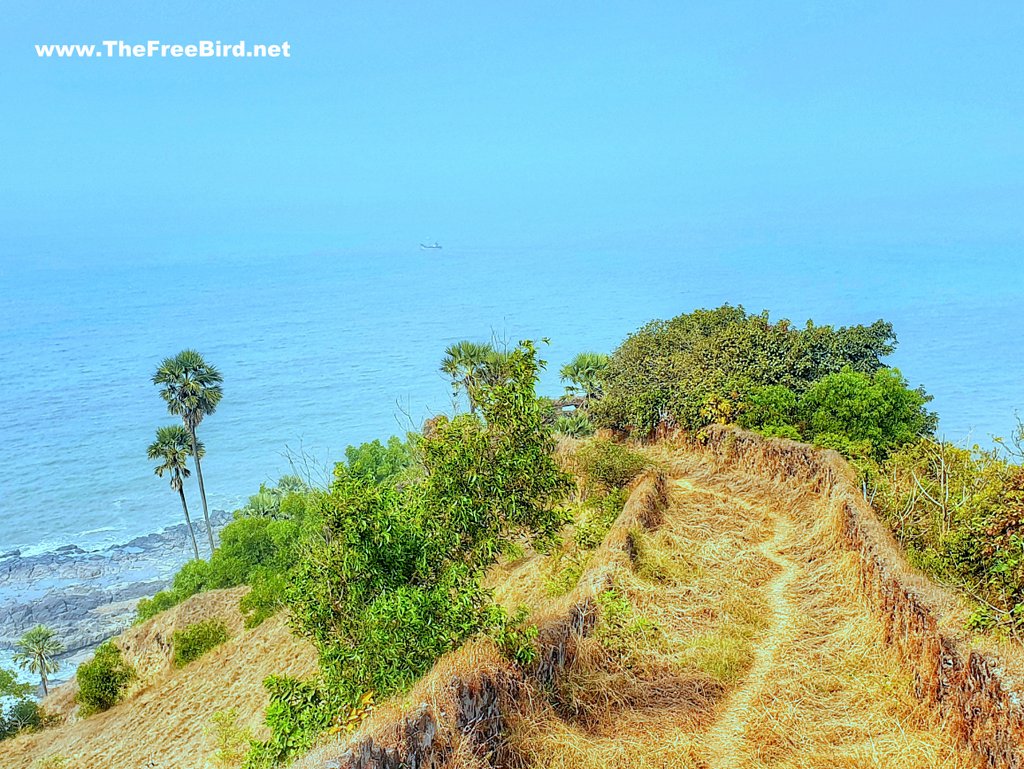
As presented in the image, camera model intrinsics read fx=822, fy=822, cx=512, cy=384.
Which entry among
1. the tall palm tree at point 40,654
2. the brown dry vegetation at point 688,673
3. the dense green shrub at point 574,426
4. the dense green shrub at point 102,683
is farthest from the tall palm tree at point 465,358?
the tall palm tree at point 40,654

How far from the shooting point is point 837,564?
1429 centimetres

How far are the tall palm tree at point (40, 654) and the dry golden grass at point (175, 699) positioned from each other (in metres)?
16.2

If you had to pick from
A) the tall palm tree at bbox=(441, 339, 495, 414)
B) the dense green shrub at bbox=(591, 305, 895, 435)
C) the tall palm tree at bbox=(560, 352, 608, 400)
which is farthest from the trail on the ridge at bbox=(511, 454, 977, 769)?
the tall palm tree at bbox=(441, 339, 495, 414)

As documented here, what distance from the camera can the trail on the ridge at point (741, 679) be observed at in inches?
378

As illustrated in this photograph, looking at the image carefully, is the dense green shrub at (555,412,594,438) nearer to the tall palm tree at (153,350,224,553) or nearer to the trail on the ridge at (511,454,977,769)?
the trail on the ridge at (511,454,977,769)

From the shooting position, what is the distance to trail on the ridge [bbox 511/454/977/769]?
31.5ft

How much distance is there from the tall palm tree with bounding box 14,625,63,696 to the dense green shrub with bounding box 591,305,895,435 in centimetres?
3373

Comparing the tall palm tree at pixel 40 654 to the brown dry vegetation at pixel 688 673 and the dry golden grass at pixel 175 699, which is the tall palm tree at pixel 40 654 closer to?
the dry golden grass at pixel 175 699

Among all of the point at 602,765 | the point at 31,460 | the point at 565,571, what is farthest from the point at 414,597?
the point at 31,460

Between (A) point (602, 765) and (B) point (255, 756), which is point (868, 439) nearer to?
(A) point (602, 765)

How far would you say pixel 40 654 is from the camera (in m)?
42.7

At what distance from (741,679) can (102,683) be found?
73.6ft

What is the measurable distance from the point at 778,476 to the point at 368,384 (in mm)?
102169

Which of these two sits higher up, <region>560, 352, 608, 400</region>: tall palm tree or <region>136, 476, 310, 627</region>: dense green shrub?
<region>560, 352, 608, 400</region>: tall palm tree
